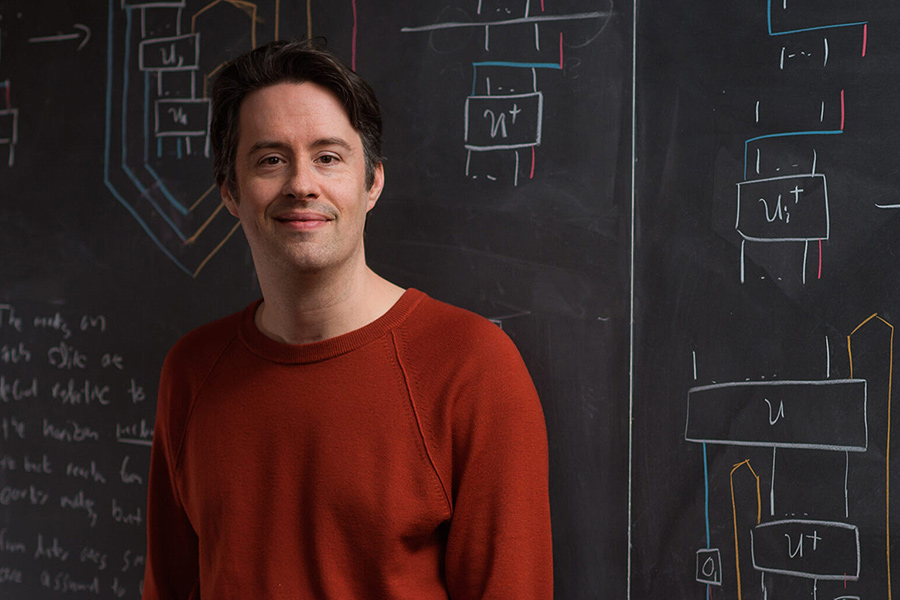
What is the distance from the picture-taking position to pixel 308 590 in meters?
1.19

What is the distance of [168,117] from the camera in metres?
1.61

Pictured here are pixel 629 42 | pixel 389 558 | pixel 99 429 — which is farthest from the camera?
pixel 99 429

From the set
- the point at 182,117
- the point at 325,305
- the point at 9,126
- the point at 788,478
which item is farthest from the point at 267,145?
the point at 788,478

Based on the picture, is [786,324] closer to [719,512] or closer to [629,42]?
[719,512]

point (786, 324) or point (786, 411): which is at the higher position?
point (786, 324)

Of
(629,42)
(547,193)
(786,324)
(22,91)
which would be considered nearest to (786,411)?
(786,324)

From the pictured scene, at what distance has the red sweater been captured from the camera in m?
1.15

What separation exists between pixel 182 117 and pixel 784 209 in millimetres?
1298

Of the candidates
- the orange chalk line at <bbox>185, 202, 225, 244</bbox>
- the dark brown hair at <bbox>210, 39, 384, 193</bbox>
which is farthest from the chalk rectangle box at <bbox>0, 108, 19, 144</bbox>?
the dark brown hair at <bbox>210, 39, 384, 193</bbox>

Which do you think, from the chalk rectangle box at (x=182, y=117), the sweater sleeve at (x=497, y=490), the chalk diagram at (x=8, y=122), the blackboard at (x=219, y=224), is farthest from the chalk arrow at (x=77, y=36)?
the sweater sleeve at (x=497, y=490)

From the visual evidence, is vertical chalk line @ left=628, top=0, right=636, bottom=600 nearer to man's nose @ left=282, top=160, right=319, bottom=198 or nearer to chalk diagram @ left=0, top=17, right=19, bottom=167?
man's nose @ left=282, top=160, right=319, bottom=198

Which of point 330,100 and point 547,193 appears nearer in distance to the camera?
point 330,100

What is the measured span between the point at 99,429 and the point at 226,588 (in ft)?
2.19

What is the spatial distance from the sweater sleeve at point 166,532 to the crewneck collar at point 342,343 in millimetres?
253
